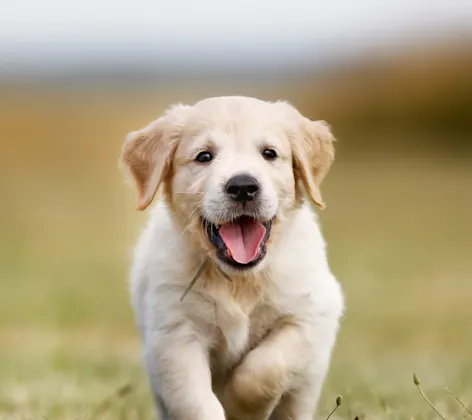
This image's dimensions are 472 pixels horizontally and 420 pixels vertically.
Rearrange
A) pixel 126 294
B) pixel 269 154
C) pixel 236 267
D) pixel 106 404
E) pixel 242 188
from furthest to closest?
pixel 126 294 → pixel 106 404 → pixel 269 154 → pixel 236 267 → pixel 242 188

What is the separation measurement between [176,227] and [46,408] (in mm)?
1215

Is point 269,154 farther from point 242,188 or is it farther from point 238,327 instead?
point 238,327

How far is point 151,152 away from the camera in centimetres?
574

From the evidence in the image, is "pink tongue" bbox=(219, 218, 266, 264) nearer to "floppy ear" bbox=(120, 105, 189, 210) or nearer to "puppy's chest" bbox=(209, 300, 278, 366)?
"puppy's chest" bbox=(209, 300, 278, 366)

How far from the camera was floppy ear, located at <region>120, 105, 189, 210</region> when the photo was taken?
5638 millimetres

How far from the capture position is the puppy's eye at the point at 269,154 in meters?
5.42

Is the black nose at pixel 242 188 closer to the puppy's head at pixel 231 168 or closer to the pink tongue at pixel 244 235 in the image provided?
the puppy's head at pixel 231 168

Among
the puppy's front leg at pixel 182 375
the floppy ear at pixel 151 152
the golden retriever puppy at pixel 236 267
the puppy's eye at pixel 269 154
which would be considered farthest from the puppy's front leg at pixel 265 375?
the floppy ear at pixel 151 152

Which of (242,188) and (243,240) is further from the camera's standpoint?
(243,240)

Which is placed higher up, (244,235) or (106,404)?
(244,235)

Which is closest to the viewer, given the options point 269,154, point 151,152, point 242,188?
point 242,188

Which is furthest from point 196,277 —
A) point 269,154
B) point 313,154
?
point 313,154

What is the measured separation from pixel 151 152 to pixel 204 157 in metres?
0.36

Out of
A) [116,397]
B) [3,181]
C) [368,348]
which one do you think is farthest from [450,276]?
[3,181]
